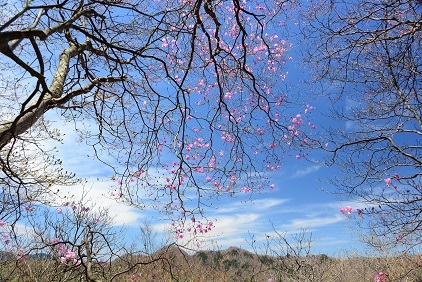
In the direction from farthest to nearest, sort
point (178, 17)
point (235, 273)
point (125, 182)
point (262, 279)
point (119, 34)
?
point (235, 273)
point (262, 279)
point (119, 34)
point (125, 182)
point (178, 17)

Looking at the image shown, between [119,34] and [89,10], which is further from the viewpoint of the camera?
[119,34]

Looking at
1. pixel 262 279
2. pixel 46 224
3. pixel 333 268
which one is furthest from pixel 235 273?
pixel 46 224

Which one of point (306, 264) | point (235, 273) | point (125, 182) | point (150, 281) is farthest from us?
point (235, 273)

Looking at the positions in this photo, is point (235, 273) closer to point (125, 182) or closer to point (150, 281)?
point (150, 281)

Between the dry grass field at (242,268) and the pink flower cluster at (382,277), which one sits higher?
the dry grass field at (242,268)

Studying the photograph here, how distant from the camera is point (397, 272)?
942 cm

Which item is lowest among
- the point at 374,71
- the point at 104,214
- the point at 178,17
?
the point at 104,214

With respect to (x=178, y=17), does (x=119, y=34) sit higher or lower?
higher

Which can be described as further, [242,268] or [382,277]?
[242,268]

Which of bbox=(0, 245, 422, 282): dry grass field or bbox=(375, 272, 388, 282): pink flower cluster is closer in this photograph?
bbox=(0, 245, 422, 282): dry grass field

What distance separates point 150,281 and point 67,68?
18.8ft

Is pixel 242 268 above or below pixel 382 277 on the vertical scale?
above

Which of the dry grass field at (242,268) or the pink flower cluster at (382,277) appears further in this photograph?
the pink flower cluster at (382,277)

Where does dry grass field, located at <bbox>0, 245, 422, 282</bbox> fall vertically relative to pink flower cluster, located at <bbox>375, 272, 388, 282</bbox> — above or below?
above
